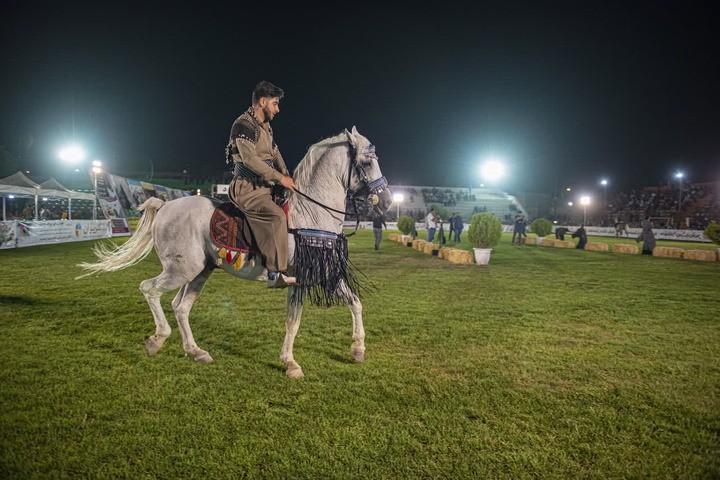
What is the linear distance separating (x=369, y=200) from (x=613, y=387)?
2918 millimetres

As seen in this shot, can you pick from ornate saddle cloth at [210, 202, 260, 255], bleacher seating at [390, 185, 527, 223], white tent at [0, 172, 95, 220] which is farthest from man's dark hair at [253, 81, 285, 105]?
bleacher seating at [390, 185, 527, 223]

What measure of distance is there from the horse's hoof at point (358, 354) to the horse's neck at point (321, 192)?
136cm

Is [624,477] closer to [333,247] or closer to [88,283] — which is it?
[333,247]

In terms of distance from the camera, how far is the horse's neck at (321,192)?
3.52 m

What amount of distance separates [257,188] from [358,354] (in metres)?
2.07

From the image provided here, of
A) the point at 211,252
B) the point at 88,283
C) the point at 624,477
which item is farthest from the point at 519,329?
the point at 88,283

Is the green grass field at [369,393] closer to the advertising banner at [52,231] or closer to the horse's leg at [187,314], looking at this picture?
the horse's leg at [187,314]

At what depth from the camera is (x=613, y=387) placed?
3260 mm

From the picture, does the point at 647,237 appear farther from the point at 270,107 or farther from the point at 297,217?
the point at 270,107

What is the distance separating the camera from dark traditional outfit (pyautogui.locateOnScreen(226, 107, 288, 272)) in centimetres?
325

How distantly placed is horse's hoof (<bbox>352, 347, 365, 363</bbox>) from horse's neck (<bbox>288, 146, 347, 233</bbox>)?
1.36 metres

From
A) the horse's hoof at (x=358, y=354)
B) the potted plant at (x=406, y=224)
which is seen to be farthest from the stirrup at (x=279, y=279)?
the potted plant at (x=406, y=224)

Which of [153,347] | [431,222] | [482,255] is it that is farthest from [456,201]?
[153,347]

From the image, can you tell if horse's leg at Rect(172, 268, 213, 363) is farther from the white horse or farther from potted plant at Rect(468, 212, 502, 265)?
potted plant at Rect(468, 212, 502, 265)
